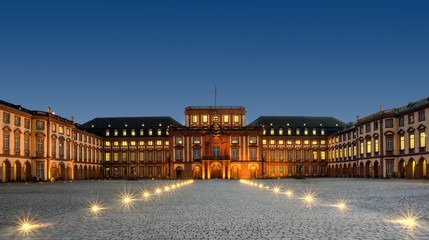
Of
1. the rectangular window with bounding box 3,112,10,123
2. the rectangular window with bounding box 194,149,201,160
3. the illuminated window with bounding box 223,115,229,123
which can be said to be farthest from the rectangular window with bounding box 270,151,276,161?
the rectangular window with bounding box 3,112,10,123

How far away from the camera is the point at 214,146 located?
124 meters

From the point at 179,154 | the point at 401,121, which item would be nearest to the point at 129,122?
the point at 179,154

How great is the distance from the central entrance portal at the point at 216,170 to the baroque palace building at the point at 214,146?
0.26 m

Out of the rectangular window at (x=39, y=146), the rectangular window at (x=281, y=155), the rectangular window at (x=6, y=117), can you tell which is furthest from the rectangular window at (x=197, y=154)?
the rectangular window at (x=6, y=117)

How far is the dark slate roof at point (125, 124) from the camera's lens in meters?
135

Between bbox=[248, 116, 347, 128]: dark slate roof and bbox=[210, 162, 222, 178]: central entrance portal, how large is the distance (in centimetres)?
1992

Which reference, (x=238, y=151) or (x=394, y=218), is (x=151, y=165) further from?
(x=394, y=218)

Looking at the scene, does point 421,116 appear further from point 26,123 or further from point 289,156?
point 26,123

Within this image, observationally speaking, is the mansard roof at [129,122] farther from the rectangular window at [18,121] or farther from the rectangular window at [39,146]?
the rectangular window at [18,121]

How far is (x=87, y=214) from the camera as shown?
20.0 metres

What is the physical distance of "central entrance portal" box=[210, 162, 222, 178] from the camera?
122262mm

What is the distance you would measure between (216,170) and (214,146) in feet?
20.2

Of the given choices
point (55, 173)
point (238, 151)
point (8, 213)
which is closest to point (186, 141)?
point (238, 151)

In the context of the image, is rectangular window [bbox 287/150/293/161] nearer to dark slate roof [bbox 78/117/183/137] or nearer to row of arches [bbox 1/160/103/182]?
dark slate roof [bbox 78/117/183/137]
